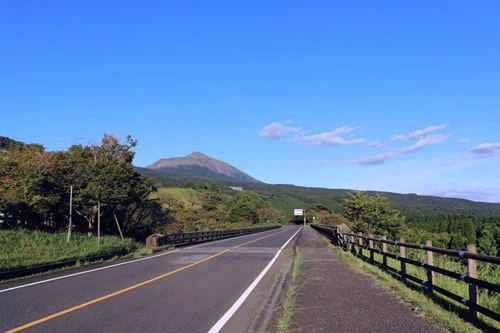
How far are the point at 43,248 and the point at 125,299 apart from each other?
1048cm

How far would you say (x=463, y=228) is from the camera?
103 m

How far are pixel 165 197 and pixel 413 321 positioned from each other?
63.6m

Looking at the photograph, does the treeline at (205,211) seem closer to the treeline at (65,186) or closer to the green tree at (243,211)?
the green tree at (243,211)

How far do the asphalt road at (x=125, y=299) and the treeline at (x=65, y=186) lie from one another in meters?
7.51

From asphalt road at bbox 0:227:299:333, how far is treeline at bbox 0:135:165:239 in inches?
296

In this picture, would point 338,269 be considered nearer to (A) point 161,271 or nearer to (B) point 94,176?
(A) point 161,271

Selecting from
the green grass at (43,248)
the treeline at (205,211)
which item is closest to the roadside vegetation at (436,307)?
the green grass at (43,248)

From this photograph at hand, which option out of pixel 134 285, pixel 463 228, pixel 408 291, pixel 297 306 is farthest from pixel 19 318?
pixel 463 228

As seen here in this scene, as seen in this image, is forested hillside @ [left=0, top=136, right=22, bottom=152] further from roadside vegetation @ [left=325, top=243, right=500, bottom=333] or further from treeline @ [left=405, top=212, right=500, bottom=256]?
treeline @ [left=405, top=212, right=500, bottom=256]

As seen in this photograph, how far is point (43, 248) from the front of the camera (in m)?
17.1

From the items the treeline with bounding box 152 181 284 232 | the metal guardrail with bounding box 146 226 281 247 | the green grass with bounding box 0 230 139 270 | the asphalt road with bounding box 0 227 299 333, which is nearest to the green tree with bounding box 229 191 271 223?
the treeline with bounding box 152 181 284 232

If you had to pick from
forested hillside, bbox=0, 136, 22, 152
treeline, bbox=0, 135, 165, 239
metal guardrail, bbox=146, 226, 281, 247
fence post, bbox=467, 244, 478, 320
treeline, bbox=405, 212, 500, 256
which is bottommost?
treeline, bbox=405, 212, 500, 256

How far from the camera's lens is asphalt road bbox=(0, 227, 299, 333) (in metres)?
6.59

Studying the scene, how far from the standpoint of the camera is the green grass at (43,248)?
14.2 metres
